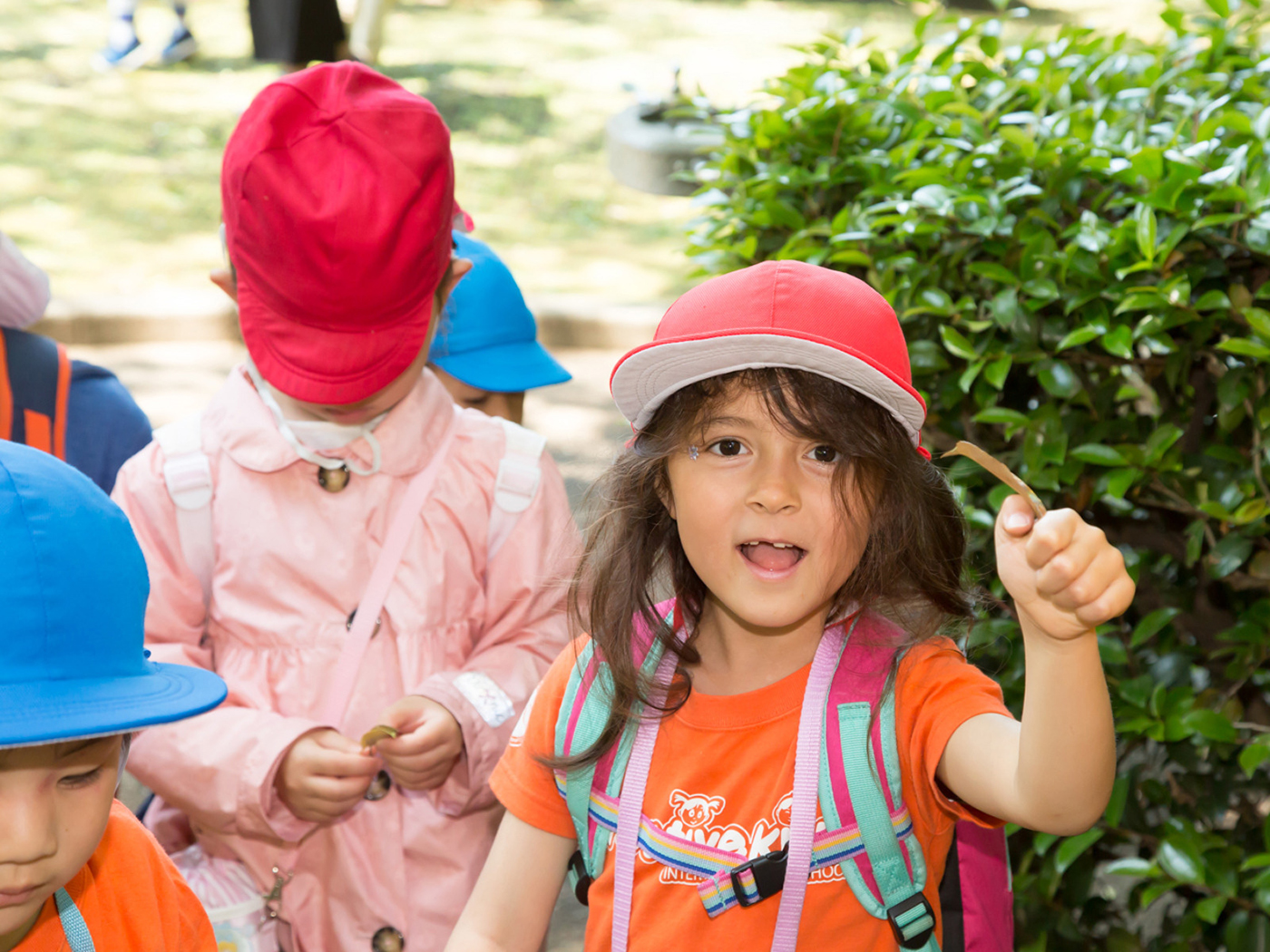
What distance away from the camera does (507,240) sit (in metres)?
9.13

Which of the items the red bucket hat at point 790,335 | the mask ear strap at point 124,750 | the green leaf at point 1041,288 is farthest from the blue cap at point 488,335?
the mask ear strap at point 124,750

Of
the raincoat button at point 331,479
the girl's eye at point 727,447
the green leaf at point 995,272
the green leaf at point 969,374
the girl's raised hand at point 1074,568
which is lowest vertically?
the raincoat button at point 331,479

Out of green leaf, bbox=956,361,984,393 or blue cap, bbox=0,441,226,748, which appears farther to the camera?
green leaf, bbox=956,361,984,393

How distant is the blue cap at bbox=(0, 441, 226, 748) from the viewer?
4.34ft

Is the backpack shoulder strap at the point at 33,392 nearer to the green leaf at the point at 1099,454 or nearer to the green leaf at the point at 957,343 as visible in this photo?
the green leaf at the point at 957,343

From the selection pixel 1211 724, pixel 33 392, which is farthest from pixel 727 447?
pixel 33 392

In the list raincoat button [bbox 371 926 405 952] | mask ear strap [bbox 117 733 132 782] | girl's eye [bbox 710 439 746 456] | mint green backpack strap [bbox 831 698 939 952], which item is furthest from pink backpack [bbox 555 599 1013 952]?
mask ear strap [bbox 117 733 132 782]

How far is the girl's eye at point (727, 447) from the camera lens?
181cm

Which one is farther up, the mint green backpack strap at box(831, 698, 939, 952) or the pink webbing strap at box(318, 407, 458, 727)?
the mint green backpack strap at box(831, 698, 939, 952)

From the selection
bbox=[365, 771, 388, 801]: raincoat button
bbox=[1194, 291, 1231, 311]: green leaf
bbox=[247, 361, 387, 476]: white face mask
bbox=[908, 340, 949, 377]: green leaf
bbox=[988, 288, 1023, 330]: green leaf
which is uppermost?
bbox=[1194, 291, 1231, 311]: green leaf

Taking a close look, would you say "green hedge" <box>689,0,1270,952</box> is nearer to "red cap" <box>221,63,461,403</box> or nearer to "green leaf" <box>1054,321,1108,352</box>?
"green leaf" <box>1054,321,1108,352</box>

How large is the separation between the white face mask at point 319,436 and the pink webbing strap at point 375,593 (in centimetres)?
8

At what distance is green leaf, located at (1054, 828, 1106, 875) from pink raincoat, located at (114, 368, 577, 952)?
994 millimetres

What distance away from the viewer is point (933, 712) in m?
1.72
